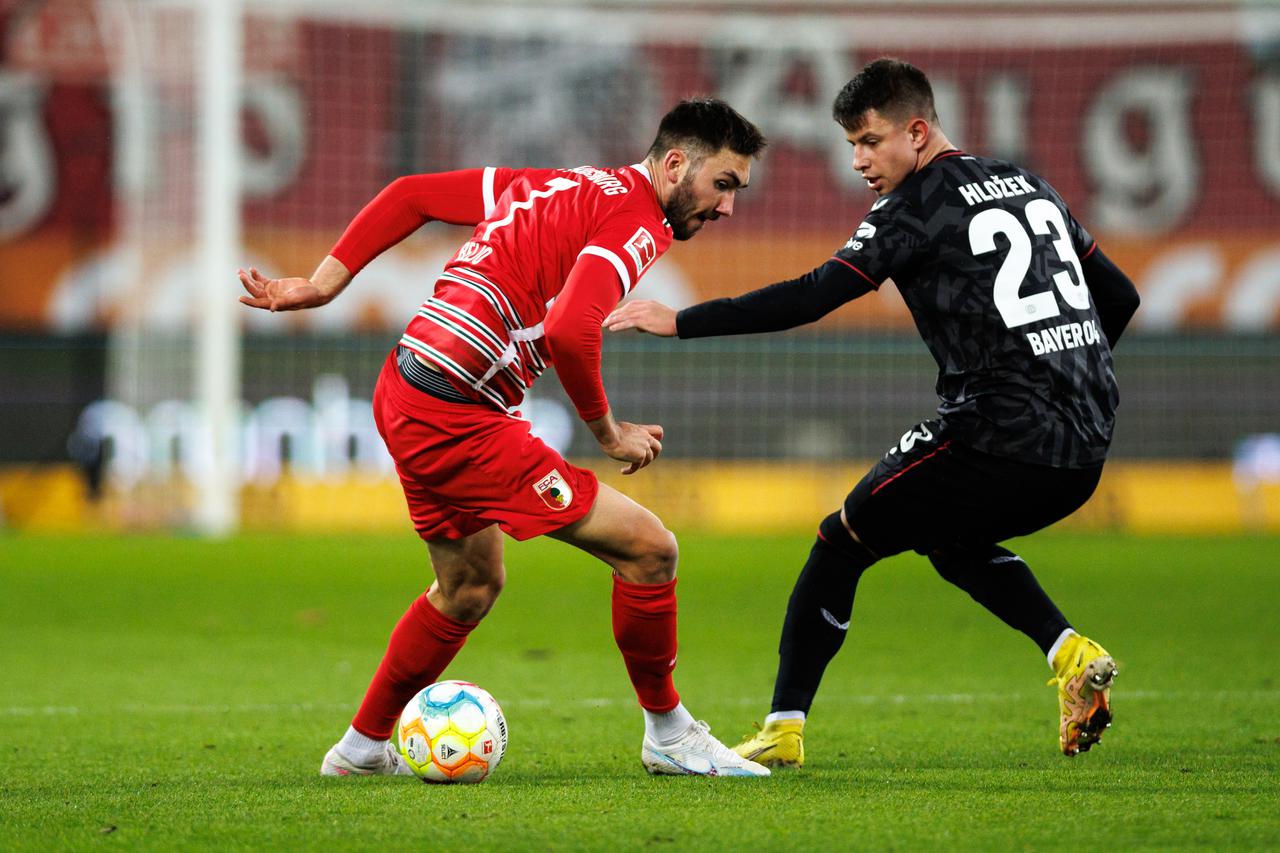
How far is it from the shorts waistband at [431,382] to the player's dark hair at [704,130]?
83cm

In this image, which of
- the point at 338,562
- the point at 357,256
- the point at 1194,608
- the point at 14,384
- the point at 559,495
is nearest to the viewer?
the point at 559,495

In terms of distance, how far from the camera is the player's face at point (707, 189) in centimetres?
452

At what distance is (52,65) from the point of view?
64.7 feet

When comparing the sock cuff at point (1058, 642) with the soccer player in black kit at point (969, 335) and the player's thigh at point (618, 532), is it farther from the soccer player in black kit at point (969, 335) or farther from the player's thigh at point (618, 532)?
the player's thigh at point (618, 532)

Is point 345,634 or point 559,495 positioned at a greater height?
point 559,495

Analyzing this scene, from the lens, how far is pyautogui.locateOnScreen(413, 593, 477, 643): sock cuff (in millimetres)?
4676

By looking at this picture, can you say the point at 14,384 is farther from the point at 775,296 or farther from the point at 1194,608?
the point at 775,296

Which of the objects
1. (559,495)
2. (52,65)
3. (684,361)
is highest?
(52,65)

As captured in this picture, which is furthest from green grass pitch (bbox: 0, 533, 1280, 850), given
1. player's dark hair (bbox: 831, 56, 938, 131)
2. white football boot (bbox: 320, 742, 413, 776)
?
player's dark hair (bbox: 831, 56, 938, 131)

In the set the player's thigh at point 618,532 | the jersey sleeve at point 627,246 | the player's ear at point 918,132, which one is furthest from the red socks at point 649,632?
the player's ear at point 918,132

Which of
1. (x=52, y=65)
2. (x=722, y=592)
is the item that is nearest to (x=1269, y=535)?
(x=722, y=592)

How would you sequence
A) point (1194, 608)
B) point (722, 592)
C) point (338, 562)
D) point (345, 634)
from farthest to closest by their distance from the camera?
point (338, 562) < point (722, 592) < point (1194, 608) < point (345, 634)

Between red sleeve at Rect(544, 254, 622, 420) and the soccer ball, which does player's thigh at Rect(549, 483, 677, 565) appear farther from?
the soccer ball

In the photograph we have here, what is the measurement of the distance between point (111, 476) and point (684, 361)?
6.14 metres
